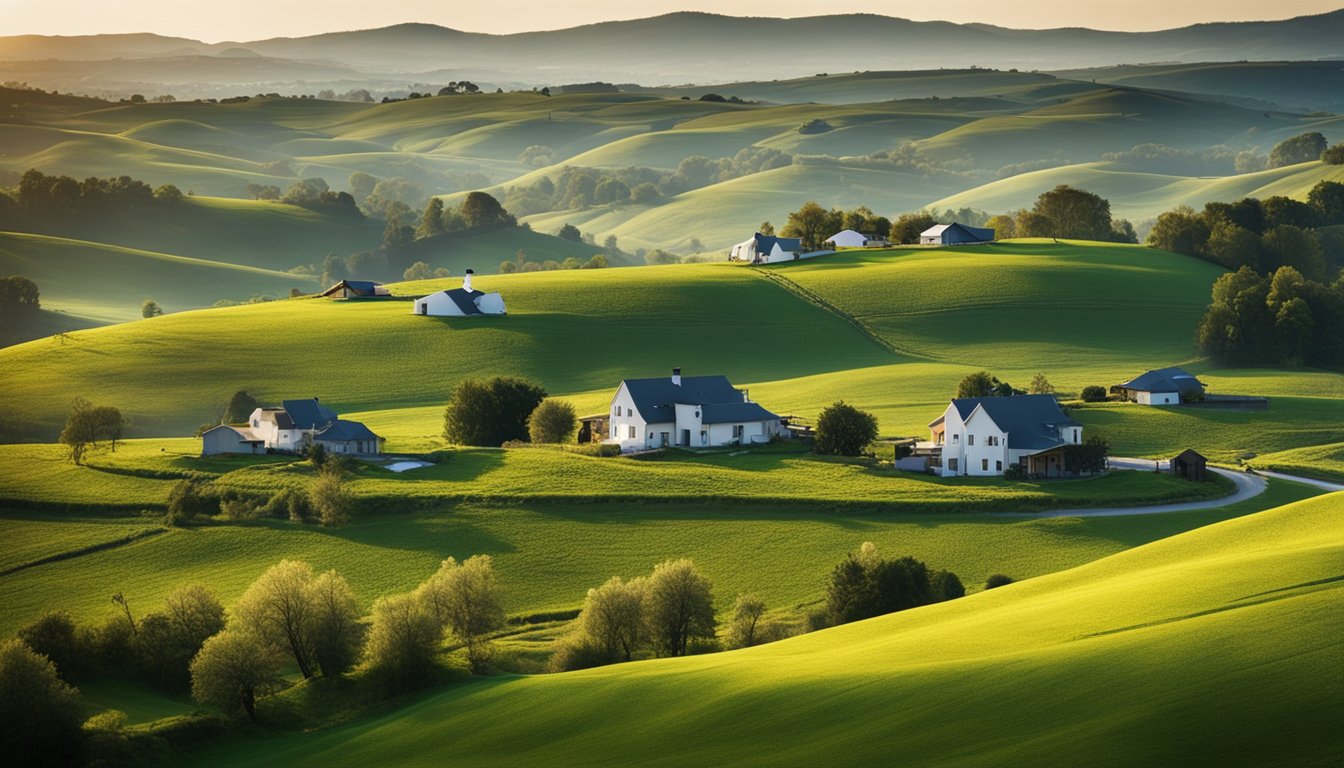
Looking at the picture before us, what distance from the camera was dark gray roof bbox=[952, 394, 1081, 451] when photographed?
77.3 meters

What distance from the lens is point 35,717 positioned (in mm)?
43438

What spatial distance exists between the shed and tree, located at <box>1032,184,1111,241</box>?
3763 inches

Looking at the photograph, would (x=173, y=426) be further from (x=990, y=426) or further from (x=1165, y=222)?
(x=1165, y=222)

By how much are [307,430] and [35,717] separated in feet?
134

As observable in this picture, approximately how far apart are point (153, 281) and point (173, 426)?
272 feet

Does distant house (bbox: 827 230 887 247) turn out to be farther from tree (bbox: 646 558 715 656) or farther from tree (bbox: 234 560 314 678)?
tree (bbox: 234 560 314 678)

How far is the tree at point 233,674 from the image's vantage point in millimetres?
47281

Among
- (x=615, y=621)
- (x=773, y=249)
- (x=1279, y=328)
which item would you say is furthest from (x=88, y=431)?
(x=773, y=249)

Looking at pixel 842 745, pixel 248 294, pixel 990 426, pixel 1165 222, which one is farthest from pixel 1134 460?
pixel 248 294

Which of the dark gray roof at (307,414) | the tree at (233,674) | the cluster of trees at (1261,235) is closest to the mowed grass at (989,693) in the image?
the tree at (233,674)

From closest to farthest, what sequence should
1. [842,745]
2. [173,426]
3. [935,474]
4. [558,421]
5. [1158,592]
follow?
[842,745] < [1158,592] < [935,474] < [558,421] < [173,426]

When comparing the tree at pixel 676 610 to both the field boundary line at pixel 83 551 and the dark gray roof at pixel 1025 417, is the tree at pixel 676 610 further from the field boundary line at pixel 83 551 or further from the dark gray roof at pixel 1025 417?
the dark gray roof at pixel 1025 417

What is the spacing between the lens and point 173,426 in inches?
3962

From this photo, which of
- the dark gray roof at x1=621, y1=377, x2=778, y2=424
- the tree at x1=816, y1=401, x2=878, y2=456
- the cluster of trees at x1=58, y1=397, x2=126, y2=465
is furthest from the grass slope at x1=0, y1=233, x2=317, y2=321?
the tree at x1=816, y1=401, x2=878, y2=456
